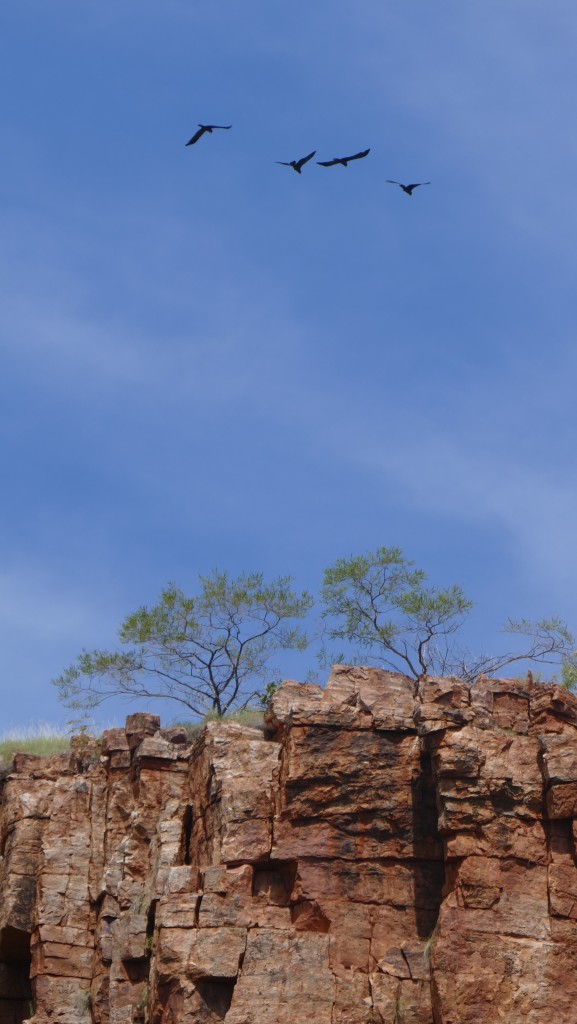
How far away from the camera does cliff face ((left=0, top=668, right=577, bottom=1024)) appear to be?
25672mm

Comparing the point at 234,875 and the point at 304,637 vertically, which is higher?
the point at 304,637

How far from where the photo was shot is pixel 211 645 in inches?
1866

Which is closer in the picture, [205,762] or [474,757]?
[474,757]

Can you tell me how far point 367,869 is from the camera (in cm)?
2744

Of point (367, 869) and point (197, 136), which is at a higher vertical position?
point (197, 136)

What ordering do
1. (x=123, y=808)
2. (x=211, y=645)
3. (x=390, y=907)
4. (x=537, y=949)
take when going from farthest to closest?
(x=211, y=645)
(x=123, y=808)
(x=390, y=907)
(x=537, y=949)

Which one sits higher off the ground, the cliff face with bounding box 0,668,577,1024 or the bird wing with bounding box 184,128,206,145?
the bird wing with bounding box 184,128,206,145

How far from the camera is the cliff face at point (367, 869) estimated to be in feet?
84.2

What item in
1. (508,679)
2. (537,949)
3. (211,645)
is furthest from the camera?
(211,645)

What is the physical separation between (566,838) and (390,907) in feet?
11.2

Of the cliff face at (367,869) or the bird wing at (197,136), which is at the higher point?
the bird wing at (197,136)

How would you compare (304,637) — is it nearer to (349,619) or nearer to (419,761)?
(349,619)

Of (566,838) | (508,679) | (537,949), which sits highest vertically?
(508,679)

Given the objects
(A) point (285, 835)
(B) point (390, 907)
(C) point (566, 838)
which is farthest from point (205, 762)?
(C) point (566, 838)
